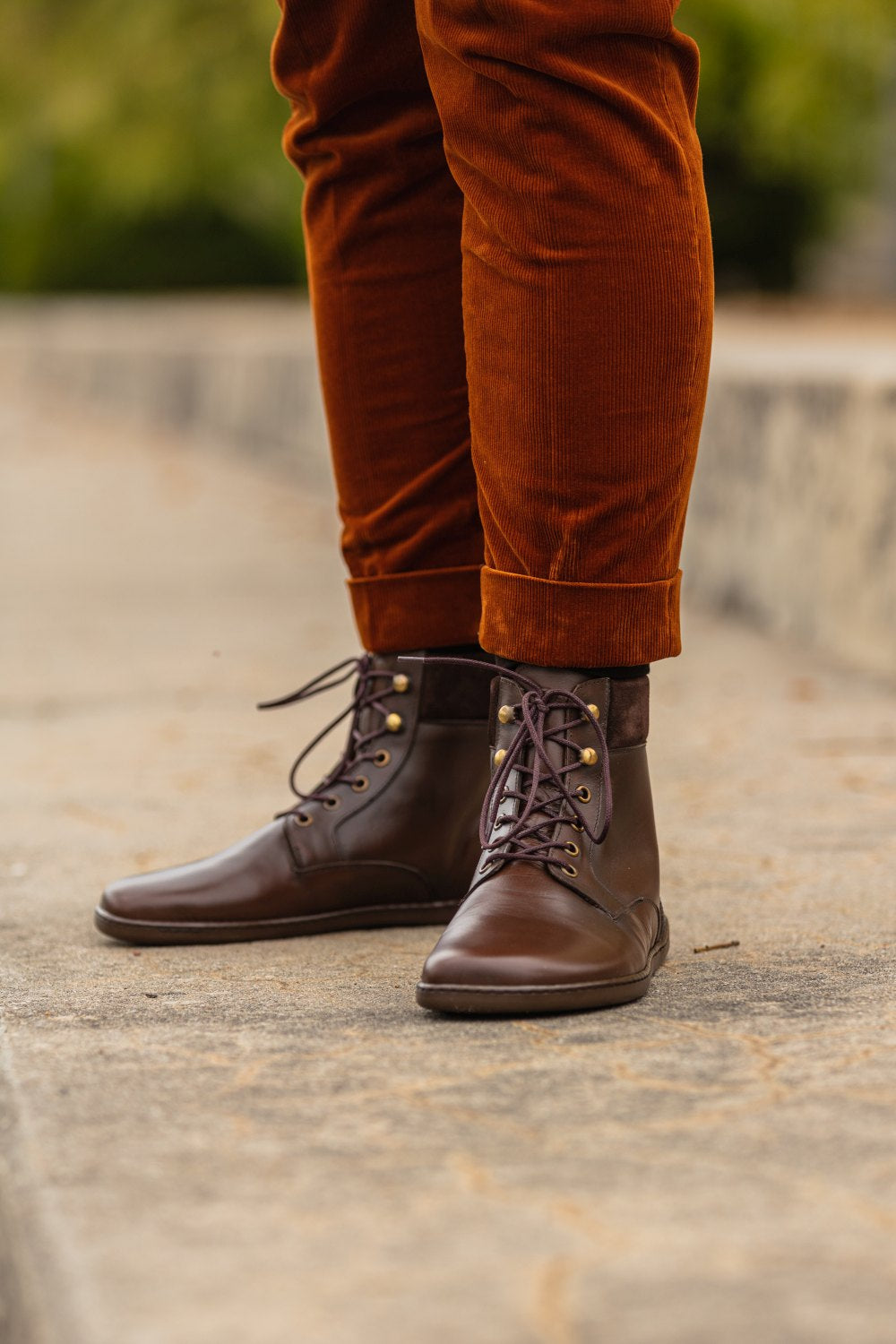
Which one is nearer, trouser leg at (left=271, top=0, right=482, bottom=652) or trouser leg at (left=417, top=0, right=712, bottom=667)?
trouser leg at (left=417, top=0, right=712, bottom=667)

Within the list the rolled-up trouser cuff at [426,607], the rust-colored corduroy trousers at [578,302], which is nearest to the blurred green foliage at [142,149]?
the rolled-up trouser cuff at [426,607]

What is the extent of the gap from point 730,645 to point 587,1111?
2.23 meters

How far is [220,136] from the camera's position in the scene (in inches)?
579

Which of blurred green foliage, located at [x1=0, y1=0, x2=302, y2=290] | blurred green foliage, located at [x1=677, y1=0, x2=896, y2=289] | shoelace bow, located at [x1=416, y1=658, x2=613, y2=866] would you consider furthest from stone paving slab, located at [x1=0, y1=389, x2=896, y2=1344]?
blurred green foliage, located at [x1=0, y1=0, x2=302, y2=290]

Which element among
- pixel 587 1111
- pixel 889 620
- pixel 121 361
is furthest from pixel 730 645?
pixel 121 361

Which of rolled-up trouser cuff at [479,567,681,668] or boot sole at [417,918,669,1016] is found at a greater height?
rolled-up trouser cuff at [479,567,681,668]

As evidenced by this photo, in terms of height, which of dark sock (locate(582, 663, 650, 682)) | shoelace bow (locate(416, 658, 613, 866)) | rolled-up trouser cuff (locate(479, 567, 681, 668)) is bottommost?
shoelace bow (locate(416, 658, 613, 866))

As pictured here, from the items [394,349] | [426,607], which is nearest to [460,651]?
[426,607]

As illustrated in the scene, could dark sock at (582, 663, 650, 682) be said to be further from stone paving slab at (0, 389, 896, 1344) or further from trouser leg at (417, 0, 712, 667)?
stone paving slab at (0, 389, 896, 1344)

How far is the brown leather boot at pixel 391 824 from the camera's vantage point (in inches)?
62.7

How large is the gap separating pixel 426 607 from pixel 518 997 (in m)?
0.44

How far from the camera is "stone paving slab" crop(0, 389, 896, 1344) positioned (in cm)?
85

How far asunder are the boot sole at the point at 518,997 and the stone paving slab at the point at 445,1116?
1 centimetres

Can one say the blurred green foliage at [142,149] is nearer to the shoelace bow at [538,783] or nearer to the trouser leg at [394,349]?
the trouser leg at [394,349]
